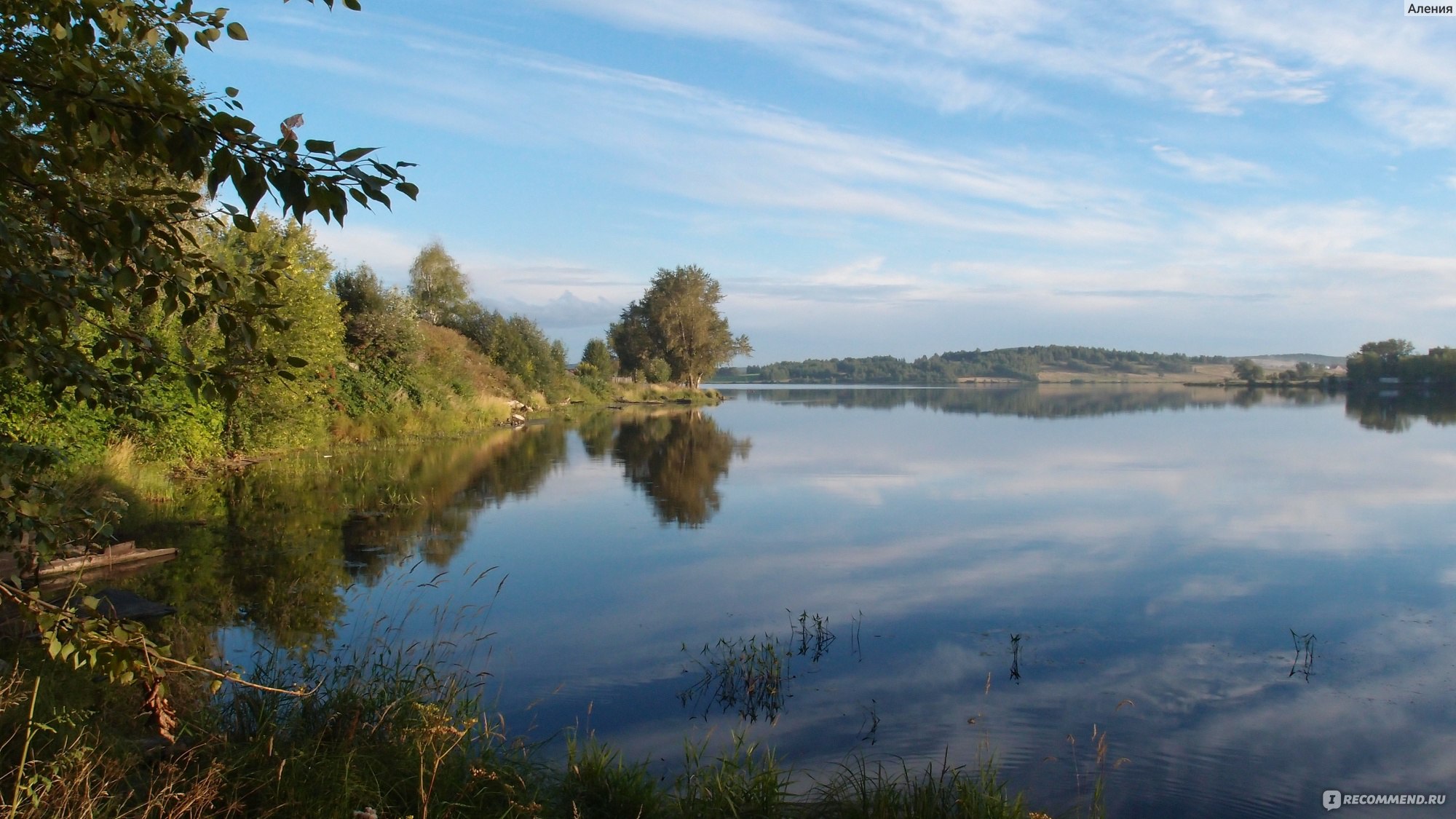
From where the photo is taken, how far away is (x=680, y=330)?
187 feet

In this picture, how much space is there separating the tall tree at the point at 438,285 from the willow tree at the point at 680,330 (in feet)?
51.2

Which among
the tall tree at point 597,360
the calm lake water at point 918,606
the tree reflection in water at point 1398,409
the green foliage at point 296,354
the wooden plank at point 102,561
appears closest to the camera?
the calm lake water at point 918,606

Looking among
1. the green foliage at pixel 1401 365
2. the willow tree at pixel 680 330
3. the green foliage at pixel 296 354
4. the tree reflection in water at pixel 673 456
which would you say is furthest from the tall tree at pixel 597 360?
the green foliage at pixel 1401 365

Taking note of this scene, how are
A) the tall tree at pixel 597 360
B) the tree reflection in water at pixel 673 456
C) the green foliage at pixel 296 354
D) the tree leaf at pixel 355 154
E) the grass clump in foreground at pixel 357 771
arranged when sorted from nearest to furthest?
the tree leaf at pixel 355 154, the grass clump in foreground at pixel 357 771, the tree reflection in water at pixel 673 456, the green foliage at pixel 296 354, the tall tree at pixel 597 360

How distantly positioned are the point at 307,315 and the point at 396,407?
26.3ft

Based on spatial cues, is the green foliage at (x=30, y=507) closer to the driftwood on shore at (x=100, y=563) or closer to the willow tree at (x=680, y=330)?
the driftwood on shore at (x=100, y=563)

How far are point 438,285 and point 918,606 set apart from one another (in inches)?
1472

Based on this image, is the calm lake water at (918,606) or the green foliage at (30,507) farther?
the calm lake water at (918,606)

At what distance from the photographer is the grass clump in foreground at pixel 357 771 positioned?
3605mm

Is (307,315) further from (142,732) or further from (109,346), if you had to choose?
(109,346)

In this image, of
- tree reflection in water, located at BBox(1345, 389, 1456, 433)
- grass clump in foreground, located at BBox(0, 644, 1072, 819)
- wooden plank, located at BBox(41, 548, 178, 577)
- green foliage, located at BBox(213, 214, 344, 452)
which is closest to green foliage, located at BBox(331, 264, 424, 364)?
green foliage, located at BBox(213, 214, 344, 452)

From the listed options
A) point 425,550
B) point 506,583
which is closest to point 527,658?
point 506,583

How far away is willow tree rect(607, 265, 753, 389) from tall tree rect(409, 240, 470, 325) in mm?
15594

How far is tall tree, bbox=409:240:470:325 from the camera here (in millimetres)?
42094
